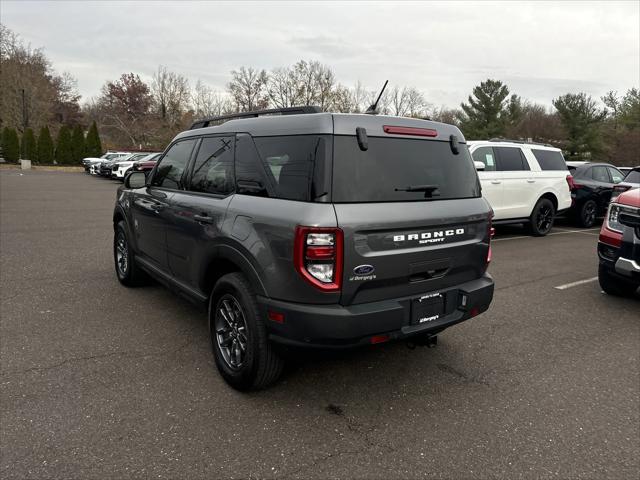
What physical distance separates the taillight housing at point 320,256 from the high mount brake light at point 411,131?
2.85ft

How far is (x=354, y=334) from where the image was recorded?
8.59 ft

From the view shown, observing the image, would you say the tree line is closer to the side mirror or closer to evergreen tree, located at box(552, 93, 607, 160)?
evergreen tree, located at box(552, 93, 607, 160)

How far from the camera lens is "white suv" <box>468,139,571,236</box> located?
9.21 metres

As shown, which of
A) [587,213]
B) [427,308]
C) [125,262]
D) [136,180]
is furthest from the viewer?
[587,213]

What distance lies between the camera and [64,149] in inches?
1730

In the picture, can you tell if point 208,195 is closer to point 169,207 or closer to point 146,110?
point 169,207

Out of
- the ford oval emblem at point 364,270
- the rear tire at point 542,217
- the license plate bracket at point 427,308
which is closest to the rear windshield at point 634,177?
the rear tire at point 542,217

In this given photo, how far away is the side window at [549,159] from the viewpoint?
10.1m

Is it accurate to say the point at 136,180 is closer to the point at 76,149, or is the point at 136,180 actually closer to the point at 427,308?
the point at 427,308

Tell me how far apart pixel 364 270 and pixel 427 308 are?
61cm

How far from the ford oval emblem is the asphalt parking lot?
0.60 m

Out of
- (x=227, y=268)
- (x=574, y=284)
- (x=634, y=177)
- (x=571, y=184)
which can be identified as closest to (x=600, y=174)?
(x=571, y=184)

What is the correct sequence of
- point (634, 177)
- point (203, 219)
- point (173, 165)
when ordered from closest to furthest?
point (203, 219)
point (173, 165)
point (634, 177)

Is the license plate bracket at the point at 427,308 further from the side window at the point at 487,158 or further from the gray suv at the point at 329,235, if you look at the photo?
the side window at the point at 487,158
